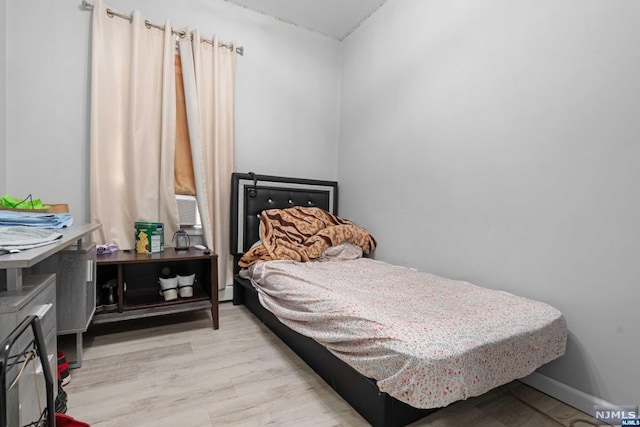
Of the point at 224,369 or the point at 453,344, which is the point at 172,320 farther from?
the point at 453,344

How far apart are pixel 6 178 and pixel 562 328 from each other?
3427mm

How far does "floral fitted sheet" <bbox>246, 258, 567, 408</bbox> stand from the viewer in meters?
0.95

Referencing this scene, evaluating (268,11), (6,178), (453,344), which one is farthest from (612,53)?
(6,178)

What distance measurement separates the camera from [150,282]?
2.39 meters

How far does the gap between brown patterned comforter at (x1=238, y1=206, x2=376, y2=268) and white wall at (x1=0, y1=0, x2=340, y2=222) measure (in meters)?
0.58

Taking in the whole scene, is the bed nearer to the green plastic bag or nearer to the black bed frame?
the black bed frame

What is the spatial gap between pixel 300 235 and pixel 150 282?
1.29m

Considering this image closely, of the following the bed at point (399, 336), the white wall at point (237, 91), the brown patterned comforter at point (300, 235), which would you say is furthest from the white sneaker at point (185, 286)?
the white wall at point (237, 91)

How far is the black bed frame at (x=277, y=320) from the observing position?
3.79 feet

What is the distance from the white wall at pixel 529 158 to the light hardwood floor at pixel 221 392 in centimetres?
45

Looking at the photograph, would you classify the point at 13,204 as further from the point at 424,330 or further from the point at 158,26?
the point at 424,330

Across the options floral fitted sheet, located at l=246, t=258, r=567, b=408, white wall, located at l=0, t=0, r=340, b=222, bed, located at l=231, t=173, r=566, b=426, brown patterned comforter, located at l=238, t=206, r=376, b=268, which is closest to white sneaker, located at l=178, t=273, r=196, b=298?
brown patterned comforter, located at l=238, t=206, r=376, b=268

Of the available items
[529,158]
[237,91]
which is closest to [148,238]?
[237,91]

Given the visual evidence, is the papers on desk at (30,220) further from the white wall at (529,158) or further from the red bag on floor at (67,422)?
the white wall at (529,158)
